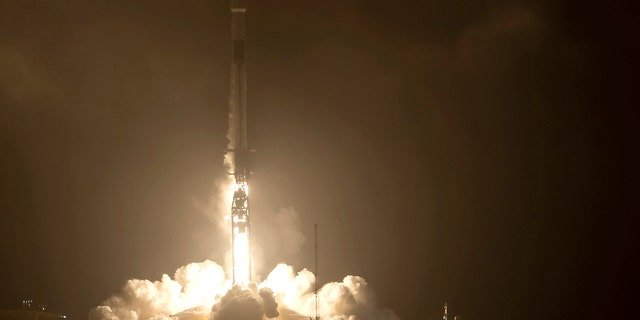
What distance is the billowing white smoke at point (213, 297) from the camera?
5525 centimetres

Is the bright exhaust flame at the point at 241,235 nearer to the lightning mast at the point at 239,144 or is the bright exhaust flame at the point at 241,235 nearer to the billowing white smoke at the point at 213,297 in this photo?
the lightning mast at the point at 239,144

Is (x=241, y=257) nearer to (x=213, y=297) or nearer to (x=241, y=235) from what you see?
(x=241, y=235)

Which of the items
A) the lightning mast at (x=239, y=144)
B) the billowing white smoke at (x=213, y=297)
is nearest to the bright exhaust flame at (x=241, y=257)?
the lightning mast at (x=239, y=144)

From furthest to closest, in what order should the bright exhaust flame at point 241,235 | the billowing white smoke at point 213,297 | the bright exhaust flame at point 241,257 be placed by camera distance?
the billowing white smoke at point 213,297
the bright exhaust flame at point 241,257
the bright exhaust flame at point 241,235

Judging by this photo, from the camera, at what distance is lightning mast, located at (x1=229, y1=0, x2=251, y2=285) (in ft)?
174

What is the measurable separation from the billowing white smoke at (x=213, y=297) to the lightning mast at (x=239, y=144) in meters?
2.21

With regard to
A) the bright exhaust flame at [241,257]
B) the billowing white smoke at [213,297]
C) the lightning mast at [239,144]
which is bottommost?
the billowing white smoke at [213,297]

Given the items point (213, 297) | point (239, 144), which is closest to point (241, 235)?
point (213, 297)

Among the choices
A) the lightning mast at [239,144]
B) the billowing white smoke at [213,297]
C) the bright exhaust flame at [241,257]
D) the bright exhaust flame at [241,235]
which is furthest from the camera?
the billowing white smoke at [213,297]

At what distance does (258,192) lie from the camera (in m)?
61.3

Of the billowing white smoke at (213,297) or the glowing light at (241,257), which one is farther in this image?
the billowing white smoke at (213,297)

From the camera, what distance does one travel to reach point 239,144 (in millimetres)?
53656

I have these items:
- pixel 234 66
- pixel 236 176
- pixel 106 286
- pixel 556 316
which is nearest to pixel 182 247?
pixel 106 286

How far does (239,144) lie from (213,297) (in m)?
9.14
